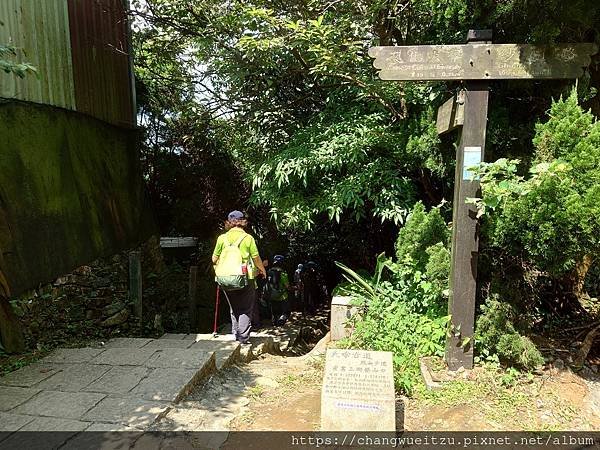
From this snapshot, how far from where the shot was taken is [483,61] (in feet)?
11.7

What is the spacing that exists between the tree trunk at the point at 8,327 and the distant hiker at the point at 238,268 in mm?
2112

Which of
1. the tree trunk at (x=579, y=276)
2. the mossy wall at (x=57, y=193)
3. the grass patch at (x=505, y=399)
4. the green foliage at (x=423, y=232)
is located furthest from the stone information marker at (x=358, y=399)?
the mossy wall at (x=57, y=193)

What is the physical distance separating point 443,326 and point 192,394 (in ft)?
7.80

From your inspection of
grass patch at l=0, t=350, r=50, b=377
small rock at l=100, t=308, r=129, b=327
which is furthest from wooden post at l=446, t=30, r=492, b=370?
small rock at l=100, t=308, r=129, b=327

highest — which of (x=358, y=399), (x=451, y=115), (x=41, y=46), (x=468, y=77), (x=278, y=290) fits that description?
(x=41, y=46)

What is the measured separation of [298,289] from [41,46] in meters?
5.85

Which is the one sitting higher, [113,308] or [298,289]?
[113,308]

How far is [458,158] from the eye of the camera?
3.74 m

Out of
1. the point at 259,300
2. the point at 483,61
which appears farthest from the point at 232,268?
the point at 259,300

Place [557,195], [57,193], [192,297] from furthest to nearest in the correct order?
1. [192,297]
2. [57,193]
3. [557,195]

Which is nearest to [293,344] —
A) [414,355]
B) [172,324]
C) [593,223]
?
[172,324]

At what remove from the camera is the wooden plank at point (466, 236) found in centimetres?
363

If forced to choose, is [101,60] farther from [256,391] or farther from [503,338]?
[503,338]

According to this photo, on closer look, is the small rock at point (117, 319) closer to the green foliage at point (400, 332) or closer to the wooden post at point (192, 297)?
the wooden post at point (192, 297)
